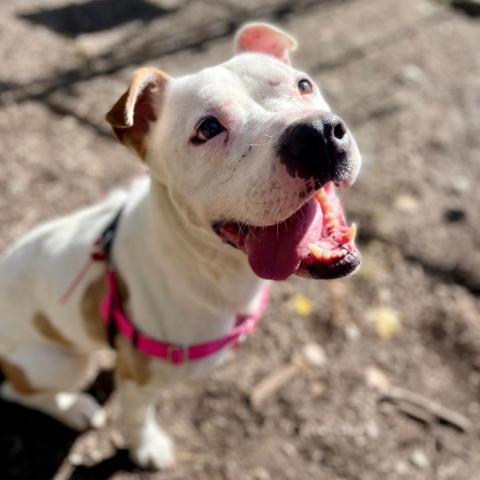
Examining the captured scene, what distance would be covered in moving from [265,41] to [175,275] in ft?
3.98

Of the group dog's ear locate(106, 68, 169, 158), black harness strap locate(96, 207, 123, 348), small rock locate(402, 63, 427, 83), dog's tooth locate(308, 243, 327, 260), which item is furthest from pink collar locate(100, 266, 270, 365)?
small rock locate(402, 63, 427, 83)

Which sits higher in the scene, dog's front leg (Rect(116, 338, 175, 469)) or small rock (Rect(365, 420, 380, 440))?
dog's front leg (Rect(116, 338, 175, 469))

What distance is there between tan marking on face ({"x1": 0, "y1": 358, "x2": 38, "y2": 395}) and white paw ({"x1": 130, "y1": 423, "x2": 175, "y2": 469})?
660 mm

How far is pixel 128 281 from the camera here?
9.55 ft

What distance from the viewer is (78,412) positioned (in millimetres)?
3652

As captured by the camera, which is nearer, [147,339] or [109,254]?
[147,339]

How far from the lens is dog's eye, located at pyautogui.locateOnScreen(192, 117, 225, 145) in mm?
2445

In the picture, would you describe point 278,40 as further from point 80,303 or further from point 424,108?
point 424,108

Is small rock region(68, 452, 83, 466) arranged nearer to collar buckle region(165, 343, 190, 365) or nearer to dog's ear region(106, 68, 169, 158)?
collar buckle region(165, 343, 190, 365)

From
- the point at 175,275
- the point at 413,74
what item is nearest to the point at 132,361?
the point at 175,275

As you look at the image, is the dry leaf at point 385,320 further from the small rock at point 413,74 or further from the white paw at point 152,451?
the small rock at point 413,74

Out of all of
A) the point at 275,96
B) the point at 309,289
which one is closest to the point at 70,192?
the point at 309,289

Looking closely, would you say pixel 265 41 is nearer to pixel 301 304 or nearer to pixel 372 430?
pixel 301 304

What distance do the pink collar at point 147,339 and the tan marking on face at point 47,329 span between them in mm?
342
